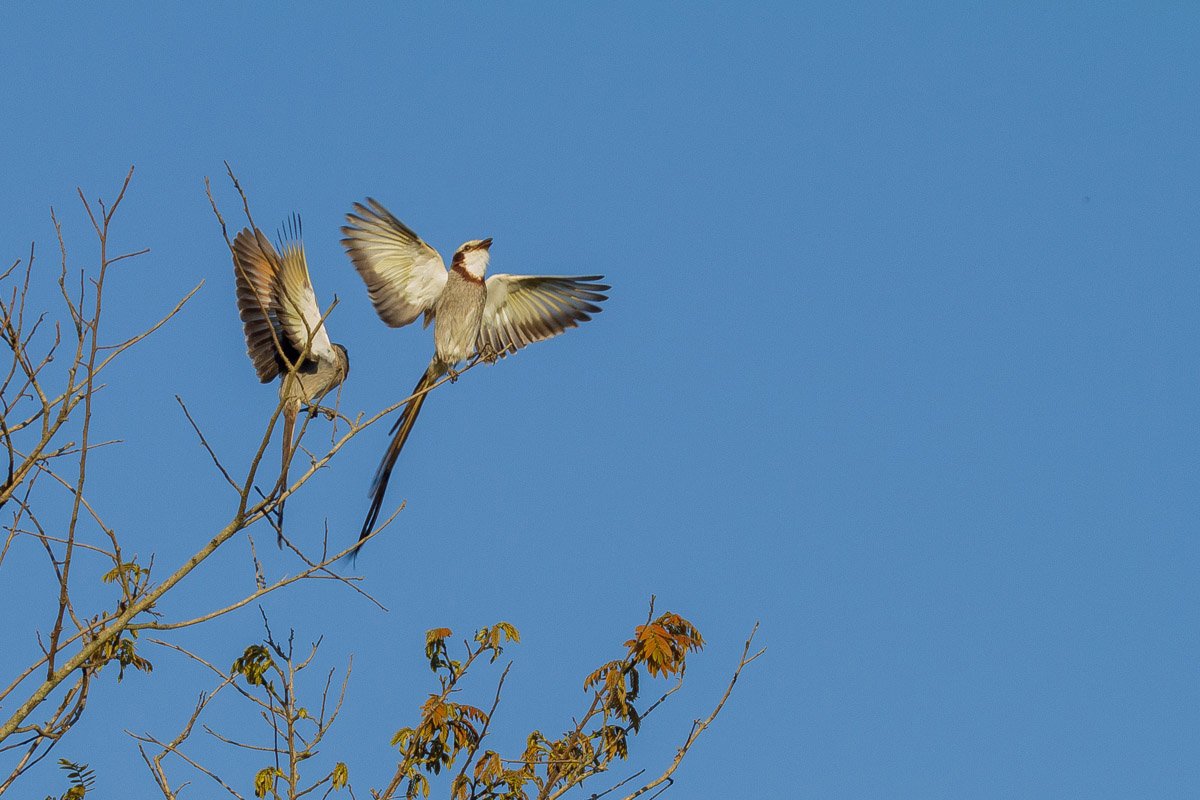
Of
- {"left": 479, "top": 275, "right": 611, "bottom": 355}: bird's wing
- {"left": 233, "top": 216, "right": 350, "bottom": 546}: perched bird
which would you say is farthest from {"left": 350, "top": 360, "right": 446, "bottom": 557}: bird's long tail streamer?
{"left": 479, "top": 275, "right": 611, "bottom": 355}: bird's wing

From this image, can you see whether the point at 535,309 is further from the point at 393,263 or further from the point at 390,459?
the point at 390,459

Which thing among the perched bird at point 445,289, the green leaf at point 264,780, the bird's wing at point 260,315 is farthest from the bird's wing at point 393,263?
the green leaf at point 264,780

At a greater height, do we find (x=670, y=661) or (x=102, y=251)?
(x=102, y=251)

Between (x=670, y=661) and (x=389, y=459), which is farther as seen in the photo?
(x=389, y=459)

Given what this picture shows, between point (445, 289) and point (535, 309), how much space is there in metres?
0.76

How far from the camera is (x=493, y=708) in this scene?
4.42 meters

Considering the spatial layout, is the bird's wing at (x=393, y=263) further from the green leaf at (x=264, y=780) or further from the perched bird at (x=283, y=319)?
the green leaf at (x=264, y=780)

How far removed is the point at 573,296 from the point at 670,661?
4.38m

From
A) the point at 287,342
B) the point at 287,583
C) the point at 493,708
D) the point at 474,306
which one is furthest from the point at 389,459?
the point at 287,583

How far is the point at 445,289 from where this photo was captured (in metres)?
7.96

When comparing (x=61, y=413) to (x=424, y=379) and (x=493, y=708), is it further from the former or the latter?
(x=424, y=379)

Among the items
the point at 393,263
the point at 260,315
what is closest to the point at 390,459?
the point at 260,315

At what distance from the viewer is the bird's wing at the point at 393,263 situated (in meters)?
7.99

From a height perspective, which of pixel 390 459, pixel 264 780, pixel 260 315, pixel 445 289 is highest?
pixel 445 289
